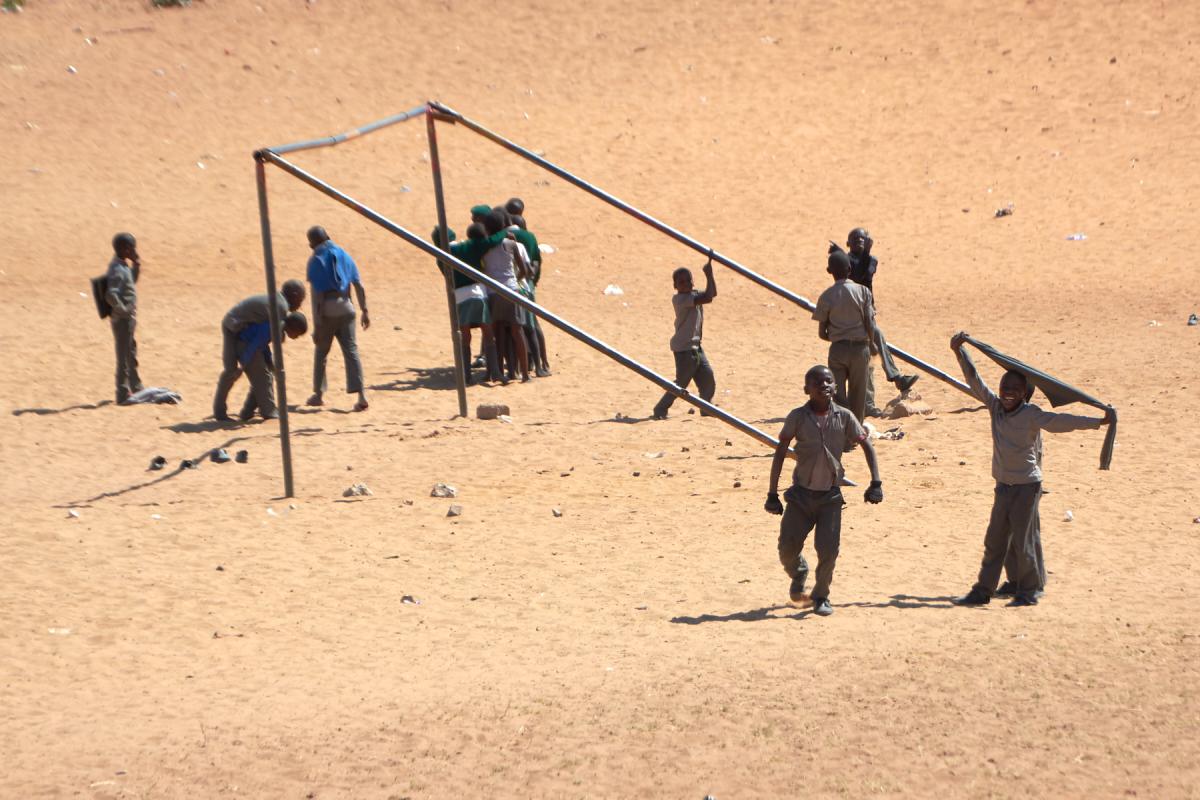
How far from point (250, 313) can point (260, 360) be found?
1.59 feet

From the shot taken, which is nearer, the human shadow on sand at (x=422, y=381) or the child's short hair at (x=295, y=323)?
the child's short hair at (x=295, y=323)

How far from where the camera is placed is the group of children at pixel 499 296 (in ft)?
44.2

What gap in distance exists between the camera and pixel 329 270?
518 inches

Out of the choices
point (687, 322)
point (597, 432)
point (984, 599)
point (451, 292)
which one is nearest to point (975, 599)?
point (984, 599)

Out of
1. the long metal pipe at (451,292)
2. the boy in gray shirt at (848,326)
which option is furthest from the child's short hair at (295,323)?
the boy in gray shirt at (848,326)

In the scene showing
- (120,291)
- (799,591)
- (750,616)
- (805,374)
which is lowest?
(750,616)

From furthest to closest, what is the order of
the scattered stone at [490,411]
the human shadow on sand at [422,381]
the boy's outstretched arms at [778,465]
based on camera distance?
1. the human shadow on sand at [422,381]
2. the scattered stone at [490,411]
3. the boy's outstretched arms at [778,465]

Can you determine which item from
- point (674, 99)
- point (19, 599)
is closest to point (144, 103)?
point (674, 99)

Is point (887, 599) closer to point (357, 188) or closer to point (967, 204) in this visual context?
point (967, 204)

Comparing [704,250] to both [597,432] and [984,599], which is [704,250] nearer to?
[597,432]

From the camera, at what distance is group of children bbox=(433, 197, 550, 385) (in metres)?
13.5

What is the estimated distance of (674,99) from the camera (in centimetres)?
2455

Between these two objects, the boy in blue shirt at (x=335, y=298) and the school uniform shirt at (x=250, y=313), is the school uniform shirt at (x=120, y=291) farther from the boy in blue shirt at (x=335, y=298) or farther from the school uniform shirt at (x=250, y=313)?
the boy in blue shirt at (x=335, y=298)

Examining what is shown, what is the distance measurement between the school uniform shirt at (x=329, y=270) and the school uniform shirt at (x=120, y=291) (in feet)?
5.06
